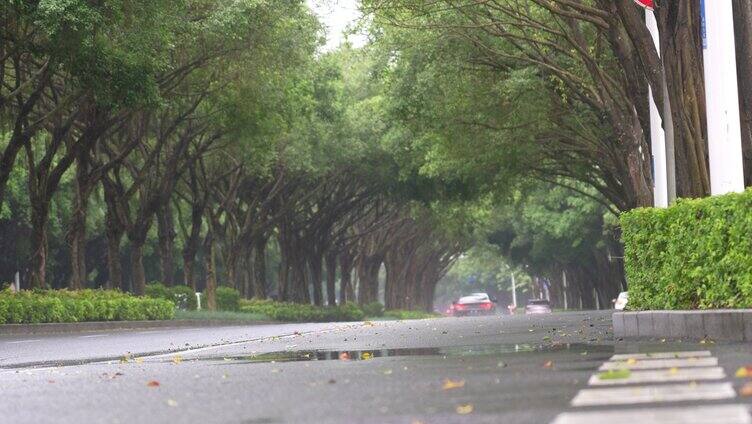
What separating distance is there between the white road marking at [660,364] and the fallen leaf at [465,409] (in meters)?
2.74

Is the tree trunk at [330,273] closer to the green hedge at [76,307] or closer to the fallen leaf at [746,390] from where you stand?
the green hedge at [76,307]

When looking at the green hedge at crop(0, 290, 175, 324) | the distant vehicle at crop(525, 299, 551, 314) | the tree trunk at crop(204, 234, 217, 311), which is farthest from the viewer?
the distant vehicle at crop(525, 299, 551, 314)

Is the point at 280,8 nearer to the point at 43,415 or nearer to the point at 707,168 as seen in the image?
the point at 707,168

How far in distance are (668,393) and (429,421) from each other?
1.54 m

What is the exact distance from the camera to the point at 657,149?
26.5m

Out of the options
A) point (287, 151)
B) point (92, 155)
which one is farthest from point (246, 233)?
point (92, 155)

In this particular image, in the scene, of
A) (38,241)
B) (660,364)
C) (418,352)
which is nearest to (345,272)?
(38,241)

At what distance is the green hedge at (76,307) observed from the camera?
33.6 m

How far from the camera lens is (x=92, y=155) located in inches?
1583

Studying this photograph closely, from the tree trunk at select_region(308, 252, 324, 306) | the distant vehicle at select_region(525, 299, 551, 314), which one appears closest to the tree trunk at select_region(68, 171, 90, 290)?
the tree trunk at select_region(308, 252, 324, 306)

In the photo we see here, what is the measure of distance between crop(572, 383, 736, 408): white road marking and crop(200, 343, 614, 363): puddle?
5813 millimetres

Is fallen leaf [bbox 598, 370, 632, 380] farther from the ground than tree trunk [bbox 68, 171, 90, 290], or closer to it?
closer to it

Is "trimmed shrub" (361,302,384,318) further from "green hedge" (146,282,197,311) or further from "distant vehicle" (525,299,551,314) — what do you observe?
"green hedge" (146,282,197,311)

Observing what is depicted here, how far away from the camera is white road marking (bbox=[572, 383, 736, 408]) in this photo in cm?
788
